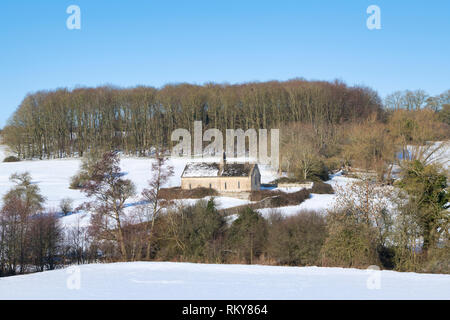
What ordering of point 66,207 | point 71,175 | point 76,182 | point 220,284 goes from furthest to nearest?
1. point 71,175
2. point 76,182
3. point 66,207
4. point 220,284

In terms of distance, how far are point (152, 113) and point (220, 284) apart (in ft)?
202

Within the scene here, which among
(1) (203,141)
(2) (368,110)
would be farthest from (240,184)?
(2) (368,110)

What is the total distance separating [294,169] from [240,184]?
31.4 feet

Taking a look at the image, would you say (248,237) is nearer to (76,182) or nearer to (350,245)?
(350,245)

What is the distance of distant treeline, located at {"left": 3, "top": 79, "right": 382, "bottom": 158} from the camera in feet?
219

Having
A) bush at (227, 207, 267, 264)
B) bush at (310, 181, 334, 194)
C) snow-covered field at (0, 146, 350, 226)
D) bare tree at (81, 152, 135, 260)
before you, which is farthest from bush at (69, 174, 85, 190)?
bush at (227, 207, 267, 264)

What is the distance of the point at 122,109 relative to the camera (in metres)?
70.9

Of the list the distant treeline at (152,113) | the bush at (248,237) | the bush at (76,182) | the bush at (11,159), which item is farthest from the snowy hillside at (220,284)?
the bush at (11,159)

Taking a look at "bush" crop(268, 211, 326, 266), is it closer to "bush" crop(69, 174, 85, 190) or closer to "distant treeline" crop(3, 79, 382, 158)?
"bush" crop(69, 174, 85, 190)

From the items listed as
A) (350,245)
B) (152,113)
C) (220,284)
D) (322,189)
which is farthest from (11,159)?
(220,284)

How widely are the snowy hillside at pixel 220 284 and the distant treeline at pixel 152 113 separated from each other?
53.4 meters

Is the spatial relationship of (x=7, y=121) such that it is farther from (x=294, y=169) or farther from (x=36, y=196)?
(x=294, y=169)

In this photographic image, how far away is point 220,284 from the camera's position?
1116 cm

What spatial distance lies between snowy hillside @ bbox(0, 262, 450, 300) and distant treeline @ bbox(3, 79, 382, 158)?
175 ft
